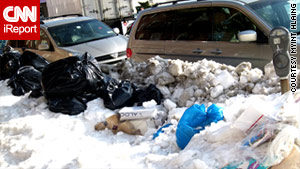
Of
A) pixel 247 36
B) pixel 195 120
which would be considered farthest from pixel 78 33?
pixel 195 120

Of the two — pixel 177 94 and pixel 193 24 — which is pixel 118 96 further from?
pixel 193 24

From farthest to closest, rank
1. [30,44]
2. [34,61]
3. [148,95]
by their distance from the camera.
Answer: [30,44] < [34,61] < [148,95]

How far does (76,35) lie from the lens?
9109mm

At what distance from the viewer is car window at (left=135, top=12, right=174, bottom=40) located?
6.28 metres

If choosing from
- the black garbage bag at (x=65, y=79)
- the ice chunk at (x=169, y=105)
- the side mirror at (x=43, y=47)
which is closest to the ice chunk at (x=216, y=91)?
the ice chunk at (x=169, y=105)

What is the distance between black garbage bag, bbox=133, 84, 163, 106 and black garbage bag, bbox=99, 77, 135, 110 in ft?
0.32

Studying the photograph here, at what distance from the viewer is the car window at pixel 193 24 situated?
5.66 metres

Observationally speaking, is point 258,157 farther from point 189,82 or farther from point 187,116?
point 189,82

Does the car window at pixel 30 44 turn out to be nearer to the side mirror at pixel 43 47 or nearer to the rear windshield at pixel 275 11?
the side mirror at pixel 43 47

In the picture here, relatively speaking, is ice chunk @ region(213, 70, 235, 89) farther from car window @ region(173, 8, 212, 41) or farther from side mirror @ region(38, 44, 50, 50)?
side mirror @ region(38, 44, 50, 50)

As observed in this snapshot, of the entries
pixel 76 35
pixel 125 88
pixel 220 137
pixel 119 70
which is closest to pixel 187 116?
pixel 220 137

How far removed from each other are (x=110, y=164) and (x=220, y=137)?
46.0 inches

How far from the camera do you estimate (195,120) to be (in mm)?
3727

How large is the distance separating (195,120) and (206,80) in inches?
55.6
